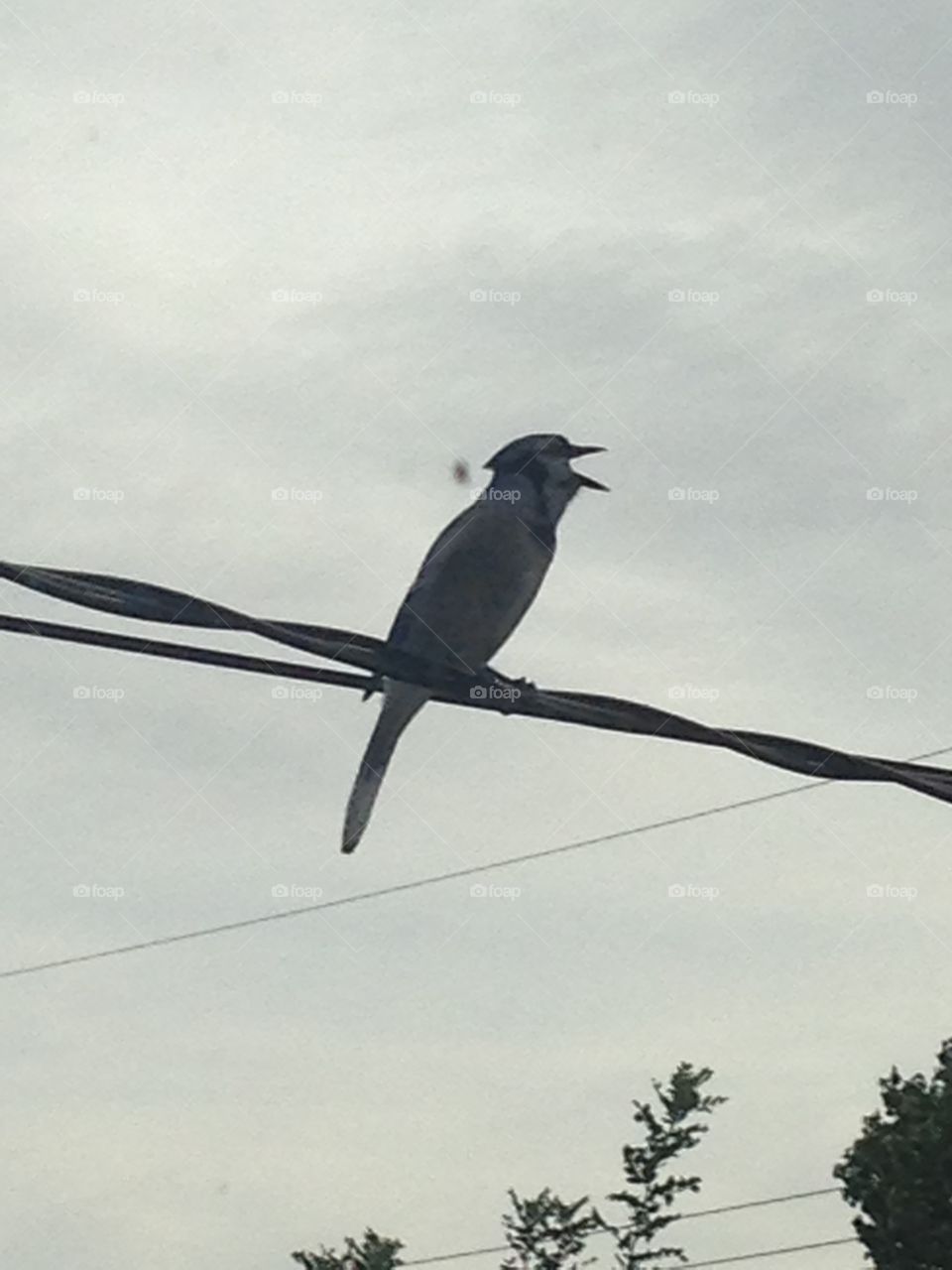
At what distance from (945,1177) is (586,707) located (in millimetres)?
19293

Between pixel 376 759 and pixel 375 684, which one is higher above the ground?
pixel 376 759

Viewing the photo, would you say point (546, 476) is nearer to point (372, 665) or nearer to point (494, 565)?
point (494, 565)

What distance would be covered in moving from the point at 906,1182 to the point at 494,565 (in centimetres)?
1628

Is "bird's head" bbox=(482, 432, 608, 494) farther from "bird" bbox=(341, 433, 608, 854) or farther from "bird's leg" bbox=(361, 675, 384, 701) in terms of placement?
"bird's leg" bbox=(361, 675, 384, 701)

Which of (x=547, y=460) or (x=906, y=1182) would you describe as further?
(x=906, y=1182)

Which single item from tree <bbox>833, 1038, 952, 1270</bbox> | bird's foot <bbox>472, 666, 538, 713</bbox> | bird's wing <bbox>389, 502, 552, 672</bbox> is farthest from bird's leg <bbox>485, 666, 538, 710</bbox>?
tree <bbox>833, 1038, 952, 1270</bbox>

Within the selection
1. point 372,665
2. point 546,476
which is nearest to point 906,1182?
point 546,476

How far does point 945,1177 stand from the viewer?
974 inches

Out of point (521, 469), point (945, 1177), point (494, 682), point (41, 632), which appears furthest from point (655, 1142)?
point (41, 632)

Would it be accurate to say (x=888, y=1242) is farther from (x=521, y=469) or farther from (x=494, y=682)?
(x=494, y=682)

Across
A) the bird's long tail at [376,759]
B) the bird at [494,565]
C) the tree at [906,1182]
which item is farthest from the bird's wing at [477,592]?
the tree at [906,1182]

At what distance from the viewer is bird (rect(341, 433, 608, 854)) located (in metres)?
9.95

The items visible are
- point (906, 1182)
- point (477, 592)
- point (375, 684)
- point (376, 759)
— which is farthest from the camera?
point (906, 1182)

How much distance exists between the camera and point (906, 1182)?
2480cm
